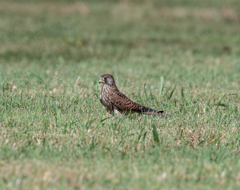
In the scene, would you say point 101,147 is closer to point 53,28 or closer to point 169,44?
point 169,44

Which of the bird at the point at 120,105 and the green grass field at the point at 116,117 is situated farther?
the bird at the point at 120,105

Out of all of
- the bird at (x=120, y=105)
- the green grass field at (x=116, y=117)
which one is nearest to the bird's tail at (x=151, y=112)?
the bird at (x=120, y=105)

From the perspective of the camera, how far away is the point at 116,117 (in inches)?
204

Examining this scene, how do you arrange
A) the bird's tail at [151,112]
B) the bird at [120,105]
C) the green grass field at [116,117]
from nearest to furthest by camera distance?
the green grass field at [116,117] < the bird's tail at [151,112] < the bird at [120,105]

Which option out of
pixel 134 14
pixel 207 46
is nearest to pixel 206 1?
pixel 134 14

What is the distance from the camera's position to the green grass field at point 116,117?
3.48 m

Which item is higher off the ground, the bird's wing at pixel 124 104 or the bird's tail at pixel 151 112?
the bird's wing at pixel 124 104

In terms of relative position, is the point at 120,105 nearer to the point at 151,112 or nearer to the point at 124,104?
the point at 124,104

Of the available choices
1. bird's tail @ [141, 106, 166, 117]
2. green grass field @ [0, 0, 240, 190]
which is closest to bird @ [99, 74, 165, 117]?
bird's tail @ [141, 106, 166, 117]

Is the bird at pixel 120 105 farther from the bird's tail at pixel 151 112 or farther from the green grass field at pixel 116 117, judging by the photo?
the green grass field at pixel 116 117

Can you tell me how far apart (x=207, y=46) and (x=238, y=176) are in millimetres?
10381

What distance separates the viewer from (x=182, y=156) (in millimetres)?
4027

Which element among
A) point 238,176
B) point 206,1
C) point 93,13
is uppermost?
point 206,1

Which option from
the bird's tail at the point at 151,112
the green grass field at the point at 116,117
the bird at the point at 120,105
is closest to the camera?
the green grass field at the point at 116,117
